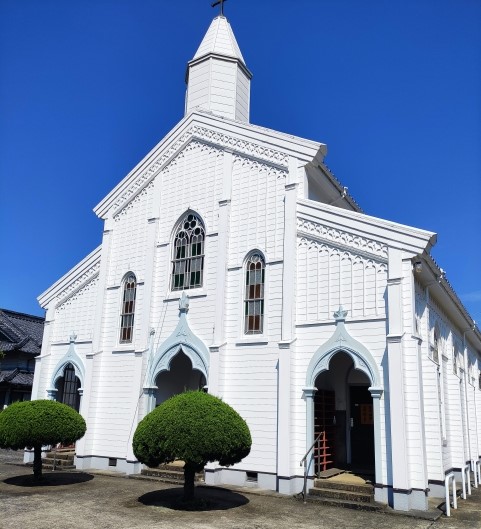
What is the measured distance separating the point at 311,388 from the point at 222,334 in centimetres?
342

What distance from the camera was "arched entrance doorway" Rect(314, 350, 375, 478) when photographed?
16.7 meters

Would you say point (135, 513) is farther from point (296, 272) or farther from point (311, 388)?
point (296, 272)

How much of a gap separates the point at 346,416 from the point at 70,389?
11837mm

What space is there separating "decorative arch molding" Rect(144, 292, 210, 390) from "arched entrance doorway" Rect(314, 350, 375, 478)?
3883 mm

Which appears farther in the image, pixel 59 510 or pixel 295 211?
pixel 295 211

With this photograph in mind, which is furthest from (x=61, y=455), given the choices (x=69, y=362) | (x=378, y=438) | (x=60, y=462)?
(x=378, y=438)

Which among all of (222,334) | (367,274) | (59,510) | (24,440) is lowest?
(59,510)

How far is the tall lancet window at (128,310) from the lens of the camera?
62.5 ft

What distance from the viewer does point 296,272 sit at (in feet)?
51.0

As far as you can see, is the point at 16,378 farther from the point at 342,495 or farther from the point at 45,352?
the point at 342,495

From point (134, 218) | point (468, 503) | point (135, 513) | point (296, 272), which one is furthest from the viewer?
point (134, 218)

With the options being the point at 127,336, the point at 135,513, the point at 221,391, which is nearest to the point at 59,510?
the point at 135,513

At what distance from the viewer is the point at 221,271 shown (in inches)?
666

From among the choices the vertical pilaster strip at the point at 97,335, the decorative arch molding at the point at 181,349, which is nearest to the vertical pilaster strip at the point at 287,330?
the decorative arch molding at the point at 181,349
